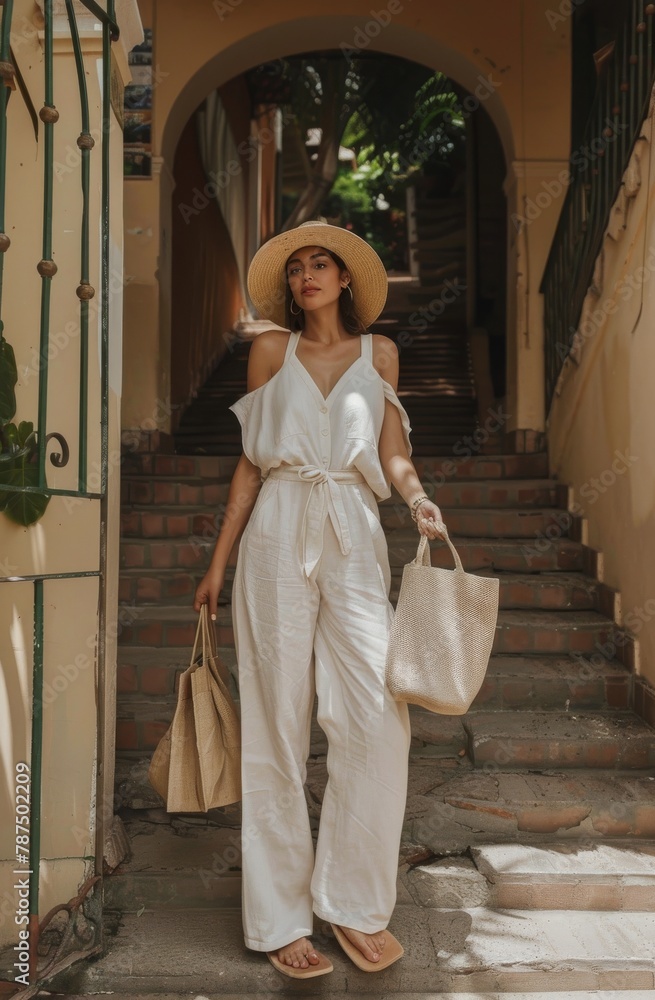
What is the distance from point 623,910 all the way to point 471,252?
7810mm

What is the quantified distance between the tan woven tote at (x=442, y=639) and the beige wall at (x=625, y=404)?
1599mm

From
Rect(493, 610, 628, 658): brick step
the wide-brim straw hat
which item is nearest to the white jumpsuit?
the wide-brim straw hat

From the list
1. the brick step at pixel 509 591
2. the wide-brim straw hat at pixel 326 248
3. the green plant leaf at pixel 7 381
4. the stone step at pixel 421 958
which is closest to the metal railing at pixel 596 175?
the brick step at pixel 509 591

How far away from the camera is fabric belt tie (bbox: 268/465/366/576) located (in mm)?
2365

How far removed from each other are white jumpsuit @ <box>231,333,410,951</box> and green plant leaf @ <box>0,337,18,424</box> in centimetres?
67

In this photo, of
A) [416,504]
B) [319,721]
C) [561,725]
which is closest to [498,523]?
[561,725]

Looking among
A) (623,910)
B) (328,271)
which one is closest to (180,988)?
(623,910)

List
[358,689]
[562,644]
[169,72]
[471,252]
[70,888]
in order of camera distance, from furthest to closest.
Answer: [471,252] → [169,72] → [562,644] → [70,888] → [358,689]

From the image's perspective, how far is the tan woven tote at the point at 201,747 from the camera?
2.45 meters

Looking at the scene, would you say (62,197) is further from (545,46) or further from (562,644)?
(545,46)

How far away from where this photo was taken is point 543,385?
5.91m

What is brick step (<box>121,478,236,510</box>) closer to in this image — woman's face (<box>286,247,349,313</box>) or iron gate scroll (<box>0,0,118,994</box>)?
iron gate scroll (<box>0,0,118,994</box>)

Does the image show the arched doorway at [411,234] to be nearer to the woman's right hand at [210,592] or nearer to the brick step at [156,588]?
the brick step at [156,588]

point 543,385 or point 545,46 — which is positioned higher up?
point 545,46
